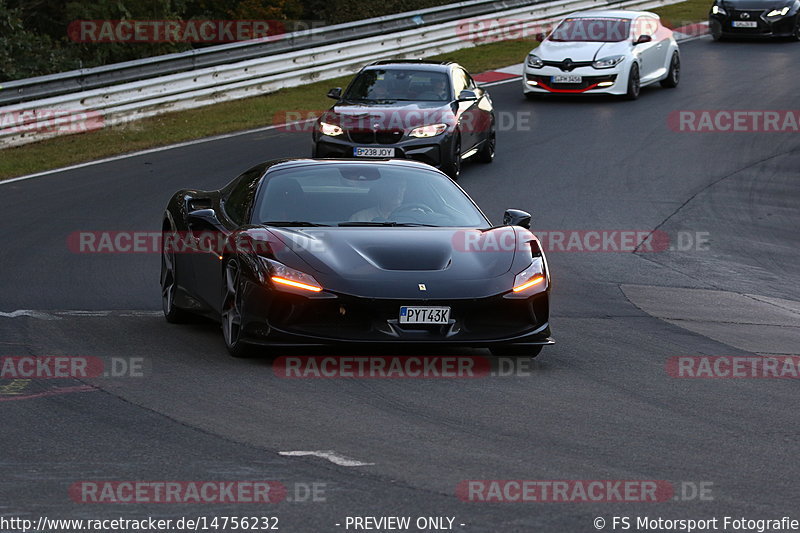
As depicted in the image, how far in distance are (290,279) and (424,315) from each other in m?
0.87

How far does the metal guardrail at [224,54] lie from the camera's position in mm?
23406

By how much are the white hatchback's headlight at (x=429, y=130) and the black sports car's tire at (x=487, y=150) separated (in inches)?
67.6

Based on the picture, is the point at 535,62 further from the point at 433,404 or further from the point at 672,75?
the point at 433,404

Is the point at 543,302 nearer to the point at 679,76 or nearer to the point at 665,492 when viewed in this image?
the point at 665,492

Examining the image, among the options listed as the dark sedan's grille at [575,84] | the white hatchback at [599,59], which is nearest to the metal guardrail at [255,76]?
the white hatchback at [599,59]

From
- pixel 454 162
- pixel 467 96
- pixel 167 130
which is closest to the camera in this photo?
pixel 454 162

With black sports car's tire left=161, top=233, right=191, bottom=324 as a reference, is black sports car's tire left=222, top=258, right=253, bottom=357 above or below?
above

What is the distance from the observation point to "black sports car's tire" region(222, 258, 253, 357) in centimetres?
900

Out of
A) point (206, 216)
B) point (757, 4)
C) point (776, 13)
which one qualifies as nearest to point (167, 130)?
point (206, 216)

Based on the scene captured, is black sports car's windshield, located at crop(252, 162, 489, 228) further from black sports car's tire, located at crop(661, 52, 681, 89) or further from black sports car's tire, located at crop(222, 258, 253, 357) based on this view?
black sports car's tire, located at crop(661, 52, 681, 89)

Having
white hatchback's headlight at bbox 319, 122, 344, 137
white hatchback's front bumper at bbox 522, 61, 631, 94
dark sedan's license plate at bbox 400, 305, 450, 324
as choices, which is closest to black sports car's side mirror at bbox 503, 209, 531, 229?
dark sedan's license plate at bbox 400, 305, 450, 324

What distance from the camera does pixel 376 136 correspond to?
18.4 metres

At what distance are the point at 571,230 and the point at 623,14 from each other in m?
12.4

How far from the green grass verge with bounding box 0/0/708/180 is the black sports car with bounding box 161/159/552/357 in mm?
10780
